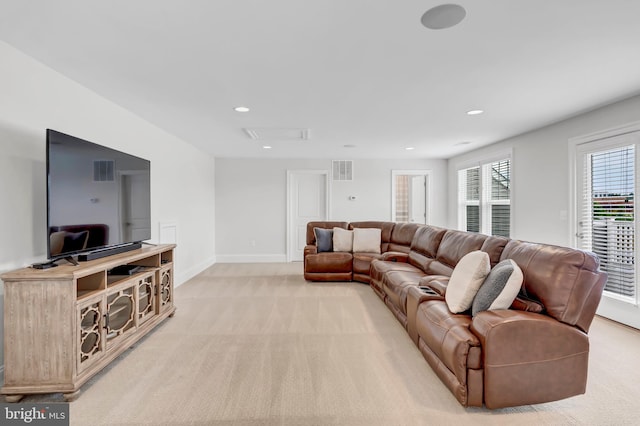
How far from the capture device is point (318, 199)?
6.66m

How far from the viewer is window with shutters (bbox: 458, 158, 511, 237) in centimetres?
492

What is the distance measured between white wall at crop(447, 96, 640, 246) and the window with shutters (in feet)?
1.00

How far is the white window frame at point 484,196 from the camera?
468 cm

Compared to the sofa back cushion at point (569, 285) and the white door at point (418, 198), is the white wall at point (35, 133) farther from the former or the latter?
the white door at point (418, 198)

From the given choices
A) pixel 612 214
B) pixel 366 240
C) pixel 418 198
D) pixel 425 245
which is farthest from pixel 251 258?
pixel 612 214

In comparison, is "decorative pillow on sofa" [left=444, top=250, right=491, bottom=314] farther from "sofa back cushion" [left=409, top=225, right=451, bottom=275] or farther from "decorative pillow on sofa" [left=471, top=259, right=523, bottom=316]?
"sofa back cushion" [left=409, top=225, right=451, bottom=275]

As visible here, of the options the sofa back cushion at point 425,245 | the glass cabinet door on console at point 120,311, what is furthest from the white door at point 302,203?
the glass cabinet door on console at point 120,311

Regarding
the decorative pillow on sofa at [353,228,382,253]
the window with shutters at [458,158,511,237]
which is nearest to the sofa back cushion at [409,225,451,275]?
the decorative pillow on sofa at [353,228,382,253]

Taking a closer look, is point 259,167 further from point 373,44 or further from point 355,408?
point 355,408

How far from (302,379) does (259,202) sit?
481 cm

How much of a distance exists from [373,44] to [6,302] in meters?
2.84

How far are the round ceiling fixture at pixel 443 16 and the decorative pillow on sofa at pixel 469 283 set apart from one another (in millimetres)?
1541

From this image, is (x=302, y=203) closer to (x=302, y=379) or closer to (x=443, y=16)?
(x=302, y=379)

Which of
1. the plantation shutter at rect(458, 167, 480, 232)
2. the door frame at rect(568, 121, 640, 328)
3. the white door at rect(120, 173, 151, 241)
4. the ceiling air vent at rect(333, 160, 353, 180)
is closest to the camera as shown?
the white door at rect(120, 173, 151, 241)
